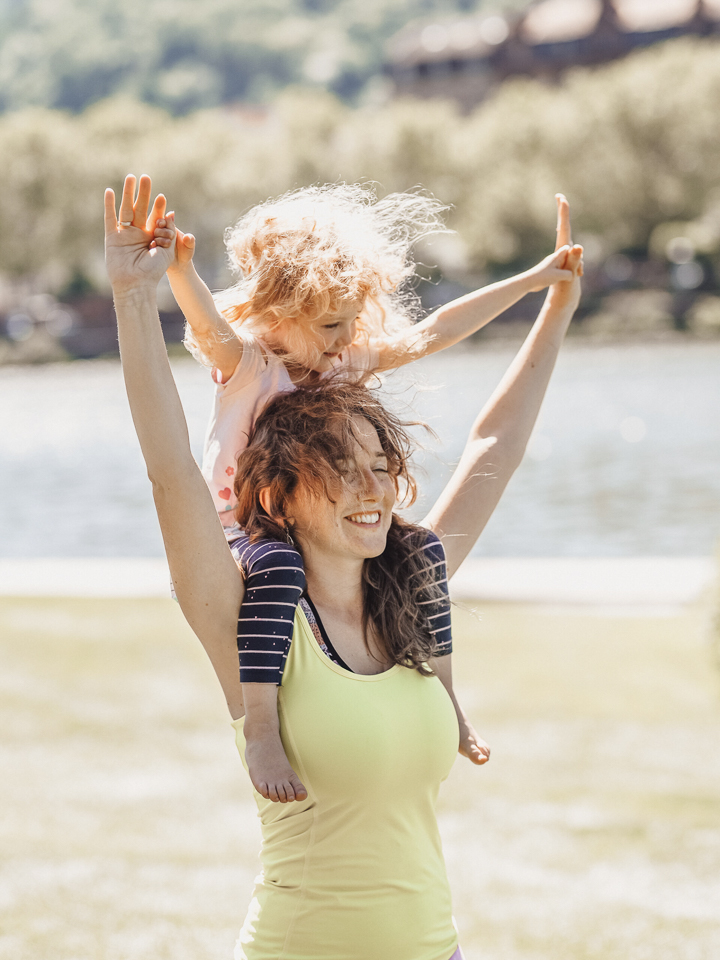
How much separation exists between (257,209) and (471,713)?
4.94m

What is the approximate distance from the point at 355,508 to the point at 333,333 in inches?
17.3

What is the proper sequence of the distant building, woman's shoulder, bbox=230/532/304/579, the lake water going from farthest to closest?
the distant building → the lake water → woman's shoulder, bbox=230/532/304/579

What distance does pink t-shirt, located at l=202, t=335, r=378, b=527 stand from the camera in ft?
6.84

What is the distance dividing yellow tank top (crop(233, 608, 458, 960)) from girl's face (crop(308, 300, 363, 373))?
571 millimetres

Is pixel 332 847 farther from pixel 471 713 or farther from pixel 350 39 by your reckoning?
pixel 350 39

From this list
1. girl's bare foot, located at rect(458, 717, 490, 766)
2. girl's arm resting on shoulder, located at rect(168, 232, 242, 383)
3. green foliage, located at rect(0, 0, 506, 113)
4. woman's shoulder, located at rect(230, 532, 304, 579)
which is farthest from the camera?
green foliage, located at rect(0, 0, 506, 113)

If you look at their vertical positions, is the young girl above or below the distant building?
below

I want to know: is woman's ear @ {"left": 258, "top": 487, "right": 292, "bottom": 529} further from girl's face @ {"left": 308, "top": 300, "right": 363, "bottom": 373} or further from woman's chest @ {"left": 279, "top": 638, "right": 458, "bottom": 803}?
girl's face @ {"left": 308, "top": 300, "right": 363, "bottom": 373}

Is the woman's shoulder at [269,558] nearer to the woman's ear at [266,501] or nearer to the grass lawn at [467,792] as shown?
the woman's ear at [266,501]

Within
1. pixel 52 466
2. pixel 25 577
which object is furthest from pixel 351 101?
pixel 25 577

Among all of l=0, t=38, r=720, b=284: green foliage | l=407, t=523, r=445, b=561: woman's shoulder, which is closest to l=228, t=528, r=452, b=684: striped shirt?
l=407, t=523, r=445, b=561: woman's shoulder

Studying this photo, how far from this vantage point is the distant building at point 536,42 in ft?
230

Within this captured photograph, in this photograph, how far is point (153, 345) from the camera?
164cm

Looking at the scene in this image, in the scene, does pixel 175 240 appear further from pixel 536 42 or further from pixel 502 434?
pixel 536 42
